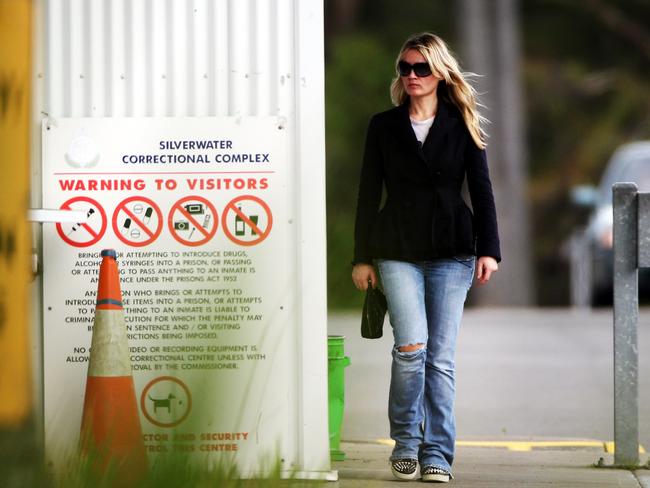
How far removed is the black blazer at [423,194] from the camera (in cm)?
605

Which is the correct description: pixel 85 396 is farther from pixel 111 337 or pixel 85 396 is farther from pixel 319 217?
pixel 319 217

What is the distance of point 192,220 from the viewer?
5922 mm

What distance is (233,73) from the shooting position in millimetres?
5887

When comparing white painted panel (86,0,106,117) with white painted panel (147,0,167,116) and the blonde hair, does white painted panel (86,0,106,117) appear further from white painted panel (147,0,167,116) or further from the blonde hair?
the blonde hair

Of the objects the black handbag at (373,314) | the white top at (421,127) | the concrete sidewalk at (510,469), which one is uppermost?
the white top at (421,127)

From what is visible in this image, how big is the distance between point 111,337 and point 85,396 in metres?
0.22

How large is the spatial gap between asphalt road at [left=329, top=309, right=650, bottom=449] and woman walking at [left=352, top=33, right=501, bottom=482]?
0.26 m

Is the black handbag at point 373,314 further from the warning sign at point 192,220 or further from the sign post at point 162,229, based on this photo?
the warning sign at point 192,220

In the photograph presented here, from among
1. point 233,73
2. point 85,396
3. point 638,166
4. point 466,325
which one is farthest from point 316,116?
point 638,166

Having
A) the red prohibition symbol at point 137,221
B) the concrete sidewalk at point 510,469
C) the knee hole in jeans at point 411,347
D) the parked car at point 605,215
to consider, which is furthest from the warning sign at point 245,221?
the parked car at point 605,215

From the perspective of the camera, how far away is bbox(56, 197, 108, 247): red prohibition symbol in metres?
5.94

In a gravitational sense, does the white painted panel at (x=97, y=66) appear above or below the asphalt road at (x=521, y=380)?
above

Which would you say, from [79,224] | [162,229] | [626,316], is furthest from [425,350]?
[79,224]

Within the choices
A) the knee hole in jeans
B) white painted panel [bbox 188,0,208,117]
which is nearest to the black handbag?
the knee hole in jeans
